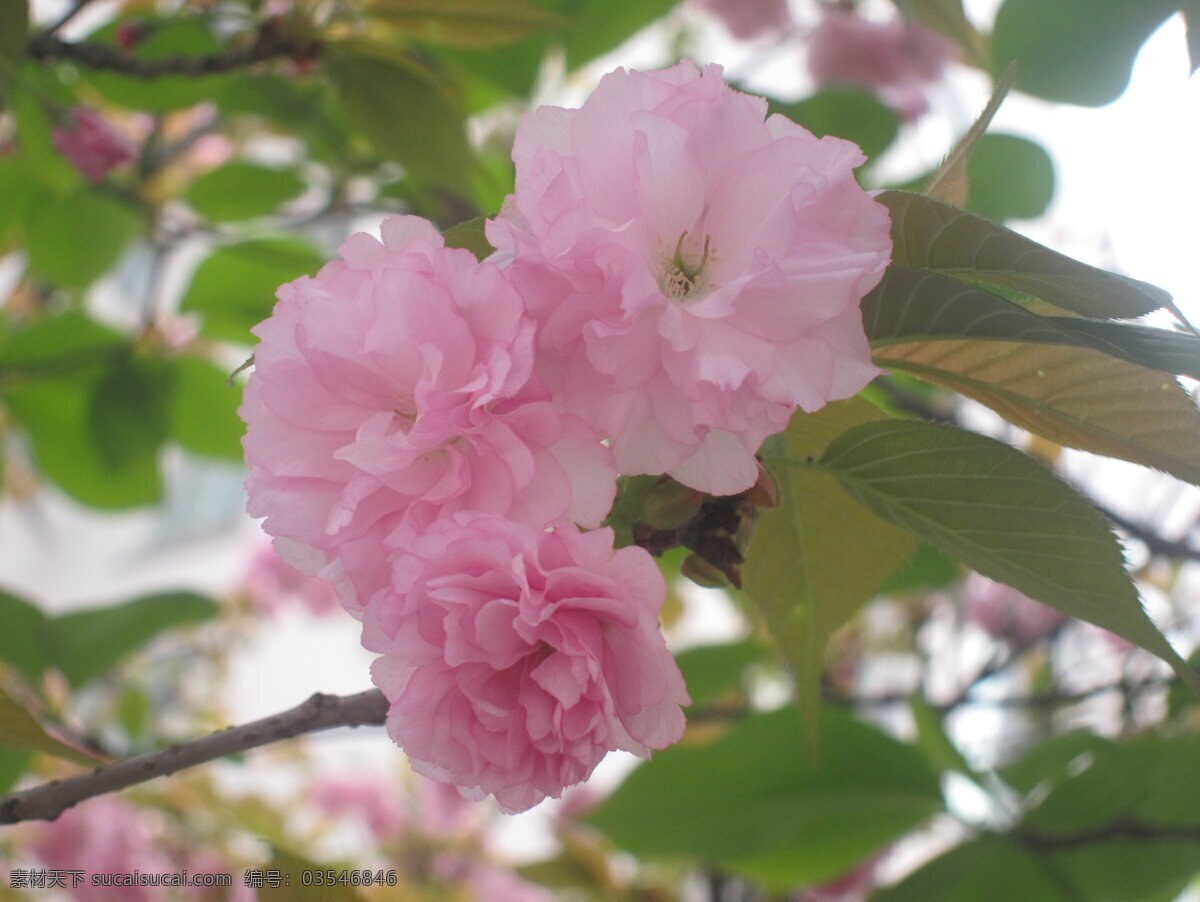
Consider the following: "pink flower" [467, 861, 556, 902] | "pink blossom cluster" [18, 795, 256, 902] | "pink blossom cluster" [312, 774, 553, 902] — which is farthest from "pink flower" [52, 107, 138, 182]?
"pink flower" [467, 861, 556, 902]

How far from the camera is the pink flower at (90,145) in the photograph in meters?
0.68

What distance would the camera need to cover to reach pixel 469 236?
10.6 inches

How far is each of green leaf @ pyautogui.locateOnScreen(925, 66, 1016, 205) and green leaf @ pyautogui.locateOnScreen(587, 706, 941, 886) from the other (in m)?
0.47

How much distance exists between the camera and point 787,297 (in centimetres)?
23

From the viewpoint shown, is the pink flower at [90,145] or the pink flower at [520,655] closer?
the pink flower at [520,655]

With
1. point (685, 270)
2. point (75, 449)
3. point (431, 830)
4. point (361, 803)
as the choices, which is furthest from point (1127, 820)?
point (361, 803)

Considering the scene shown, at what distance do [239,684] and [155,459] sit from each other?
3.59 ft

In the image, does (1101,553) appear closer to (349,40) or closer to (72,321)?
(349,40)

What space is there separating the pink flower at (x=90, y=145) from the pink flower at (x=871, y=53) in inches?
27.8

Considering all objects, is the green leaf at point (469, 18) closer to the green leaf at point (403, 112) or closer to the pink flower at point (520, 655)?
the green leaf at point (403, 112)

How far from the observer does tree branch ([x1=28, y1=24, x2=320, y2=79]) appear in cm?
54

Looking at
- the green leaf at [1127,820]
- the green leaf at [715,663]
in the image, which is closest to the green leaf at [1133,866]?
the green leaf at [1127,820]

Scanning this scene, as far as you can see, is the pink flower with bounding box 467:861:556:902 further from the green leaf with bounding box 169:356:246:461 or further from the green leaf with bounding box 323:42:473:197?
the green leaf with bounding box 323:42:473:197

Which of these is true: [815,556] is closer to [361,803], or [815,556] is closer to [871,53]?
[871,53]
